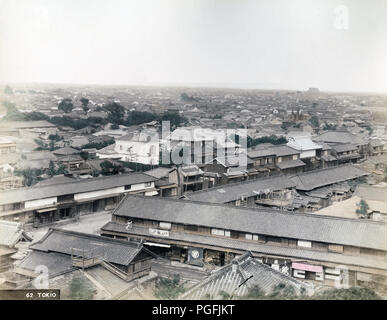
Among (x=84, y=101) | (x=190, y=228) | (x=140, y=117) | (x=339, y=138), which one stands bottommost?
(x=190, y=228)

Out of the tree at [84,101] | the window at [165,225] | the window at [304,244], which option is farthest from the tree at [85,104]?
the window at [304,244]

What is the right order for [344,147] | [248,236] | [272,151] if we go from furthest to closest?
[344,147], [272,151], [248,236]

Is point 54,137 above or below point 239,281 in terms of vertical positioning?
above

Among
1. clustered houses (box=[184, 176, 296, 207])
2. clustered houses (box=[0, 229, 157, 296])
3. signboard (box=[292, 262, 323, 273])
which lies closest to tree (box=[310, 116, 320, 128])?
clustered houses (box=[184, 176, 296, 207])

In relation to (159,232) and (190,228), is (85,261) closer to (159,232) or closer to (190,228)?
(159,232)

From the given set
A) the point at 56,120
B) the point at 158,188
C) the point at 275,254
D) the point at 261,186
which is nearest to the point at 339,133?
the point at 261,186

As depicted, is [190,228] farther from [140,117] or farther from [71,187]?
[140,117]

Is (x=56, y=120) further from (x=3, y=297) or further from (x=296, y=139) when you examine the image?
(x=3, y=297)

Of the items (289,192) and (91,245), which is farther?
(289,192)

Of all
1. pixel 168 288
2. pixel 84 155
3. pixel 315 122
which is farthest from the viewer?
pixel 315 122

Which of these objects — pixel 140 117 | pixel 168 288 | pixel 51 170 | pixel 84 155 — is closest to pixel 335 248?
pixel 168 288
